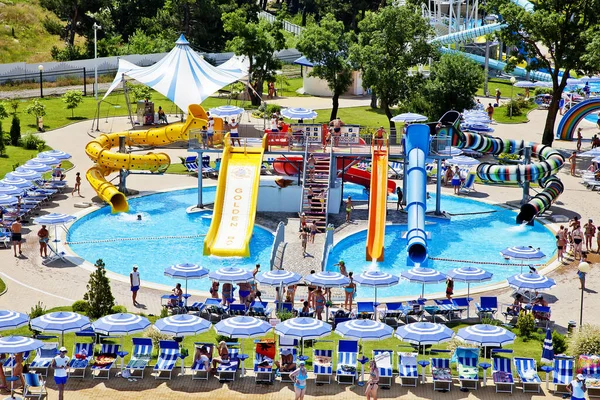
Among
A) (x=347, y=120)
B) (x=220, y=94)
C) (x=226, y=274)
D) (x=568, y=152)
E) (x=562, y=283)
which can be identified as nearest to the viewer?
(x=226, y=274)

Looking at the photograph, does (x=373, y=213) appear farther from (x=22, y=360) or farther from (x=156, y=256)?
(x=22, y=360)

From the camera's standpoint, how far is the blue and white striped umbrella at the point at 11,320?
2822 cm

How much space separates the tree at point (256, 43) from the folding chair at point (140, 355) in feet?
134

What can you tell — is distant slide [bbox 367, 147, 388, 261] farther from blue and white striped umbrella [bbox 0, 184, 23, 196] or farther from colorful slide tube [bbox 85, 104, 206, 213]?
blue and white striped umbrella [bbox 0, 184, 23, 196]

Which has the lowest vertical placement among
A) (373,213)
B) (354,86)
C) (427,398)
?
(427,398)

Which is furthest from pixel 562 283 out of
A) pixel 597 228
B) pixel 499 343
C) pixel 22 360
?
pixel 22 360

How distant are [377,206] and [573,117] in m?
23.0

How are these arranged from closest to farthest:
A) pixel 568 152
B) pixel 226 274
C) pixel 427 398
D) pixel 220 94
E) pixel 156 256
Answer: pixel 427 398, pixel 226 274, pixel 156 256, pixel 568 152, pixel 220 94

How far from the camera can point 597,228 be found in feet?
142

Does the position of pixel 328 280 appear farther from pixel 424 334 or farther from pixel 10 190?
pixel 10 190

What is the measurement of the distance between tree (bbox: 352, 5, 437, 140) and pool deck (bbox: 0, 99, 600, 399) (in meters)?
8.69

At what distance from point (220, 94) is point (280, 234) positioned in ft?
118

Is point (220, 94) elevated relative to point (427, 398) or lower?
elevated

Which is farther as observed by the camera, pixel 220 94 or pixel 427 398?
pixel 220 94
